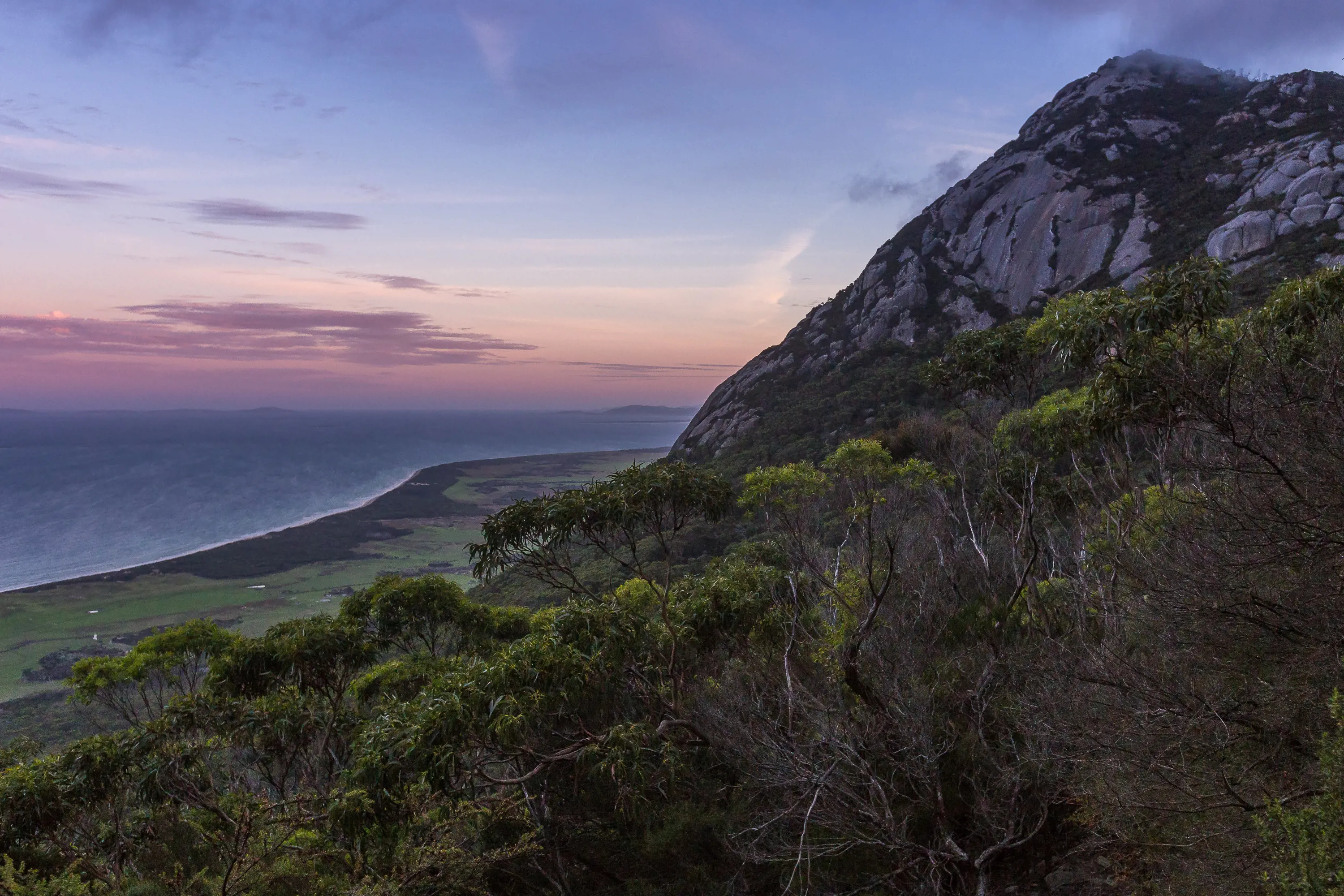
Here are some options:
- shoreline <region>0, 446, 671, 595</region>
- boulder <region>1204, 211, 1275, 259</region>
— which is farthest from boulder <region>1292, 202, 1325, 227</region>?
shoreline <region>0, 446, 671, 595</region>

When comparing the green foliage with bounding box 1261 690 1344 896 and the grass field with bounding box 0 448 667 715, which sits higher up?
the green foliage with bounding box 1261 690 1344 896

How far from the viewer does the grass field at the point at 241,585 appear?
150 feet

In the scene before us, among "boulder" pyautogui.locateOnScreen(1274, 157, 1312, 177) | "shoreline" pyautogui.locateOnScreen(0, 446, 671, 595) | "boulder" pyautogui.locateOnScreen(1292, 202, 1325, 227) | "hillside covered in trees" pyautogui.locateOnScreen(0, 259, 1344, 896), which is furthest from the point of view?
"shoreline" pyautogui.locateOnScreen(0, 446, 671, 595)

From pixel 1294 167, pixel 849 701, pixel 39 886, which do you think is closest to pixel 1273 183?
pixel 1294 167

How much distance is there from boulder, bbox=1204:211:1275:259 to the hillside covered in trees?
41.9m

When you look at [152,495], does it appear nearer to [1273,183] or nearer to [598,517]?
[598,517]

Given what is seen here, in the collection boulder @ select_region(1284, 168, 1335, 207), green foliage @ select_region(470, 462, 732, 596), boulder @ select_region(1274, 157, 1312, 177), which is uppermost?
boulder @ select_region(1274, 157, 1312, 177)

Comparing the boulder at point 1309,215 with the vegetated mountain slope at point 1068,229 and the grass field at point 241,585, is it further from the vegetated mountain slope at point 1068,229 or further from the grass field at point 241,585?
the grass field at point 241,585

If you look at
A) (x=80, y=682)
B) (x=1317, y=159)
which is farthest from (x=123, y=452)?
(x=1317, y=159)

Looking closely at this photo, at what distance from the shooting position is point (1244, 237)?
44938mm

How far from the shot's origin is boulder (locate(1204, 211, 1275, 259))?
1736 inches

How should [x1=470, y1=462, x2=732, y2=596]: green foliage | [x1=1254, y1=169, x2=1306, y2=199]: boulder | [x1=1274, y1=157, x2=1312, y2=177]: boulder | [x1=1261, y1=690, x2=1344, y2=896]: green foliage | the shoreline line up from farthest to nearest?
1. the shoreline
2. [x1=1274, y1=157, x2=1312, y2=177]: boulder
3. [x1=1254, y1=169, x2=1306, y2=199]: boulder
4. [x1=470, y1=462, x2=732, y2=596]: green foliage
5. [x1=1261, y1=690, x2=1344, y2=896]: green foliage

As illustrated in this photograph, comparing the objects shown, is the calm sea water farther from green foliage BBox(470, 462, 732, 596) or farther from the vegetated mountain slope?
green foliage BBox(470, 462, 732, 596)

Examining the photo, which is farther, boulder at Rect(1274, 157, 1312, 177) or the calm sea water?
the calm sea water
